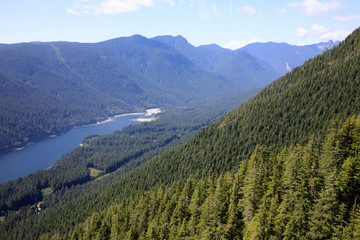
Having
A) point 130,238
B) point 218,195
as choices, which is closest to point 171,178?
point 130,238

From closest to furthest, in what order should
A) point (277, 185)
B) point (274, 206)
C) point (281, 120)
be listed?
point (274, 206)
point (277, 185)
point (281, 120)

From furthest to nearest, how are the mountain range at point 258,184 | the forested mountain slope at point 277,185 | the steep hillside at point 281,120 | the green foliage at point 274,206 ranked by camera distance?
the steep hillside at point 281,120, the mountain range at point 258,184, the forested mountain slope at point 277,185, the green foliage at point 274,206

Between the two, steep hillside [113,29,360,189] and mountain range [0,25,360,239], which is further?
steep hillside [113,29,360,189]

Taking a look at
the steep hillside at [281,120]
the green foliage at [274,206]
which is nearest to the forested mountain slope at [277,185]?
the green foliage at [274,206]

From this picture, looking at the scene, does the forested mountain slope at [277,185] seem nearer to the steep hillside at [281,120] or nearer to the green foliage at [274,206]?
the green foliage at [274,206]

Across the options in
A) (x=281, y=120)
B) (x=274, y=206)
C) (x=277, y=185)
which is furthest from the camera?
(x=281, y=120)

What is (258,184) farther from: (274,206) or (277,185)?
(274,206)

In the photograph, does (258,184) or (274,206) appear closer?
(274,206)

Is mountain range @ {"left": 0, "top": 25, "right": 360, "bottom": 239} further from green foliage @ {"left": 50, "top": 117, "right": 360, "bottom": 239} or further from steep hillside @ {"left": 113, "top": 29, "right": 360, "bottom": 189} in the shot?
steep hillside @ {"left": 113, "top": 29, "right": 360, "bottom": 189}

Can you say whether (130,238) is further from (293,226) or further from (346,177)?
(346,177)

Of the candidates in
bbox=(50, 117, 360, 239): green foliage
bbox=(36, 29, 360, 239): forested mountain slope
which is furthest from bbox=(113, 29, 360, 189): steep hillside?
bbox=(50, 117, 360, 239): green foliage

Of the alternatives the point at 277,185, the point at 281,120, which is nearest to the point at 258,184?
the point at 277,185

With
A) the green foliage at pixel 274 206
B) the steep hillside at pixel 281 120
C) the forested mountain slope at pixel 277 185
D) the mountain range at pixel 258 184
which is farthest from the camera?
the steep hillside at pixel 281 120

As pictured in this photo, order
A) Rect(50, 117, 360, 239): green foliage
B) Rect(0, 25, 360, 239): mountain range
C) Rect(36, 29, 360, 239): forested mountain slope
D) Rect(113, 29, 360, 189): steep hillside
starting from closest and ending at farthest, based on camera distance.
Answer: Rect(50, 117, 360, 239): green foliage
Rect(36, 29, 360, 239): forested mountain slope
Rect(0, 25, 360, 239): mountain range
Rect(113, 29, 360, 189): steep hillside
